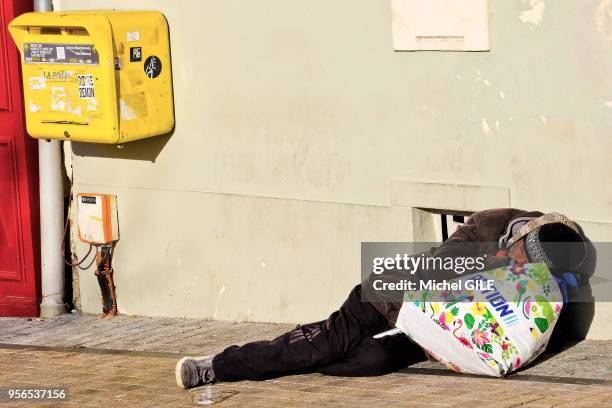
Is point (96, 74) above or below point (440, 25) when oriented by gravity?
below

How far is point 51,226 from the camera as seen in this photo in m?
8.56

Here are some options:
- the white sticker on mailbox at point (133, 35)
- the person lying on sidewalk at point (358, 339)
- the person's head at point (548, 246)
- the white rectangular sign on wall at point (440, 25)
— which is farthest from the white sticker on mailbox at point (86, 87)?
the person's head at point (548, 246)

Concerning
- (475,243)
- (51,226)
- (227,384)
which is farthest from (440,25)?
(51,226)

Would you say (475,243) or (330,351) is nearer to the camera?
(330,351)

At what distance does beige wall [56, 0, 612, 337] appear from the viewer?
6.47m

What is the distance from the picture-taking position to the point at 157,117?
780 cm

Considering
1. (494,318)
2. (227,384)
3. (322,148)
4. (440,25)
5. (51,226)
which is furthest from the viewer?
(51,226)

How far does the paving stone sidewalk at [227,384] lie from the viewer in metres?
5.85

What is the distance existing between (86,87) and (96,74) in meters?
0.12

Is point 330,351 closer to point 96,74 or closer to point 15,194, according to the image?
point 96,74

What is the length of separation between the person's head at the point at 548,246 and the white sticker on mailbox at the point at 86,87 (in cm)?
271

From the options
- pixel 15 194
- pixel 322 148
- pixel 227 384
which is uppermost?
pixel 322 148

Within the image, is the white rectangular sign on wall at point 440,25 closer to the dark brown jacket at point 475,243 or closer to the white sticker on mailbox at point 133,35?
the dark brown jacket at point 475,243

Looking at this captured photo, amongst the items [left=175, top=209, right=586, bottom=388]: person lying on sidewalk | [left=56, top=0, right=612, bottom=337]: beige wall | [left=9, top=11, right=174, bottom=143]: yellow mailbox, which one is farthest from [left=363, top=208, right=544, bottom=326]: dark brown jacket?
[left=9, top=11, right=174, bottom=143]: yellow mailbox
